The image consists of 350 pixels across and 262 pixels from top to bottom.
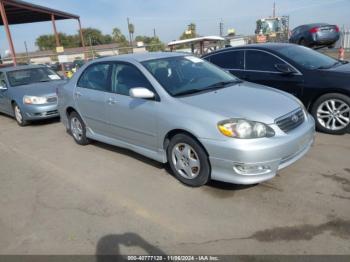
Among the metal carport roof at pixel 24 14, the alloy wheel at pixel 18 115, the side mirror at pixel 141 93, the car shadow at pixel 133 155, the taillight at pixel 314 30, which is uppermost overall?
the metal carport roof at pixel 24 14

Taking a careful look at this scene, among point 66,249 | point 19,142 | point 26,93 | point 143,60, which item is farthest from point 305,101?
point 26,93

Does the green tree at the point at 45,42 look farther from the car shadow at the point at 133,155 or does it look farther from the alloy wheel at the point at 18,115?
the car shadow at the point at 133,155

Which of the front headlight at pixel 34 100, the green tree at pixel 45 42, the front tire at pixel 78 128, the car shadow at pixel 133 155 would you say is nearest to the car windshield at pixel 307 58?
the car shadow at pixel 133 155

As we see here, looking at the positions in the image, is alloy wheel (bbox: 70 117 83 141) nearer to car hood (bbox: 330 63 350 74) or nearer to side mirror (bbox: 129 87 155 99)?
side mirror (bbox: 129 87 155 99)

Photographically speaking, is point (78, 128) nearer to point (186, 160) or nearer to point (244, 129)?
point (186, 160)

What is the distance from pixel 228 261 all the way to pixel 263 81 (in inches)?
166

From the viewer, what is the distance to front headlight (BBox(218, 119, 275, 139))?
3504 mm

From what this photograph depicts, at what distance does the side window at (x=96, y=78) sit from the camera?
5.13 m

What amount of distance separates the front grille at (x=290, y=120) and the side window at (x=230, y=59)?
2.75 metres

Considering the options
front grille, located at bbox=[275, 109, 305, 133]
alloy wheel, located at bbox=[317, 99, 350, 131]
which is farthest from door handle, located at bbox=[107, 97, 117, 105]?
alloy wheel, located at bbox=[317, 99, 350, 131]

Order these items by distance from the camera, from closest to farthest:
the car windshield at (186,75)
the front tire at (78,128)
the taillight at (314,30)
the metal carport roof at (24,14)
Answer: the car windshield at (186,75), the front tire at (78,128), the taillight at (314,30), the metal carport roof at (24,14)

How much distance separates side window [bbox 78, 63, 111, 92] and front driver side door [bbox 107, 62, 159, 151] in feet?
0.71

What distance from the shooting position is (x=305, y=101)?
566 centimetres

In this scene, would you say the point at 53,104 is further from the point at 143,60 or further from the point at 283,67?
the point at 283,67
